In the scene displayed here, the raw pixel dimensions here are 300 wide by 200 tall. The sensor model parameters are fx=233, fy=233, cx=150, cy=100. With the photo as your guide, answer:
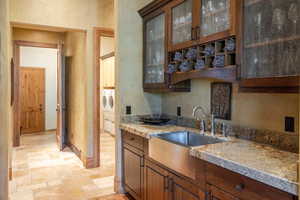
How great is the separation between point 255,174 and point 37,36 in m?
5.90

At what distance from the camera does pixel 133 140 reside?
2.72m

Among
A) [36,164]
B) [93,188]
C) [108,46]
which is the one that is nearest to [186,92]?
[93,188]

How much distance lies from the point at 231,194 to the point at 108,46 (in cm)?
623

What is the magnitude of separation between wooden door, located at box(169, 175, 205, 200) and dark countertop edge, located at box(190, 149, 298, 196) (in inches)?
11.2

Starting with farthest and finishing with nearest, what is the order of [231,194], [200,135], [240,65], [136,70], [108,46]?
1. [108,46]
2. [136,70]
3. [200,135]
4. [240,65]
5. [231,194]

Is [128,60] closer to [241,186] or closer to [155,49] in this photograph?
[155,49]

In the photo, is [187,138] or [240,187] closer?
[240,187]

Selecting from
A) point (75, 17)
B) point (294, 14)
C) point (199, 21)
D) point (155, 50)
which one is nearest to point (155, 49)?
point (155, 50)

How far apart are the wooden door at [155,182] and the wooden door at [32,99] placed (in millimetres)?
6190

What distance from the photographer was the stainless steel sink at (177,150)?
1824mm

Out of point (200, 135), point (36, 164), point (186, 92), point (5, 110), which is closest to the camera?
point (200, 135)

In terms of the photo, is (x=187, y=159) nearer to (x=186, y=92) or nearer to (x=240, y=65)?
(x=240, y=65)

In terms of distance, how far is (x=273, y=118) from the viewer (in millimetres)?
1855

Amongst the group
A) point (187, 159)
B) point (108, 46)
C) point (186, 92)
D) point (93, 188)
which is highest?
point (108, 46)
